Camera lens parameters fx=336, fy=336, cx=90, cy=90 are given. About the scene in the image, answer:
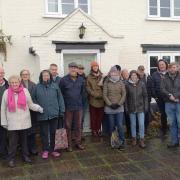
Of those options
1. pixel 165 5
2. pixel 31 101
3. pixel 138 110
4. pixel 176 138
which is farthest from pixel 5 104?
pixel 165 5

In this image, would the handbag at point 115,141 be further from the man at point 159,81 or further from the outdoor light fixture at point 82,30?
the outdoor light fixture at point 82,30

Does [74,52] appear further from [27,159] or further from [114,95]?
[27,159]

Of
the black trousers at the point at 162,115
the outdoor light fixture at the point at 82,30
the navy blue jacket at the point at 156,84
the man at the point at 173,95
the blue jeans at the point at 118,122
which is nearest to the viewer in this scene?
the man at the point at 173,95

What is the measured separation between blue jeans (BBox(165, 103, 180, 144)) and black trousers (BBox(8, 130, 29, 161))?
3096 millimetres

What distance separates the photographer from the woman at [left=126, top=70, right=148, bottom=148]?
24.3ft

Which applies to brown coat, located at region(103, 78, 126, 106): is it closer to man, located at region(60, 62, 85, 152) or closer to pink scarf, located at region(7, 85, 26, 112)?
man, located at region(60, 62, 85, 152)

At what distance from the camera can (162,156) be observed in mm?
6793

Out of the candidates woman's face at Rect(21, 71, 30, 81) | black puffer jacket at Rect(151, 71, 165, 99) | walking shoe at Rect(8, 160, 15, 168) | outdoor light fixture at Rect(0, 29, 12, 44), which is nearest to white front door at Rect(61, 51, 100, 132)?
outdoor light fixture at Rect(0, 29, 12, 44)

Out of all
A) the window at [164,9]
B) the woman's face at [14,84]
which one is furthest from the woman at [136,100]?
the window at [164,9]

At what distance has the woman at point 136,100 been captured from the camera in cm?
740

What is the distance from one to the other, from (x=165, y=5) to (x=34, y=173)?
7530mm

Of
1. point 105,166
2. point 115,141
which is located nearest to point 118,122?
point 115,141

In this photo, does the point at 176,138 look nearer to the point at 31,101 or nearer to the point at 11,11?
the point at 31,101

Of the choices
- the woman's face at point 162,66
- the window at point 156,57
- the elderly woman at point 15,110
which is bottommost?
the elderly woman at point 15,110
